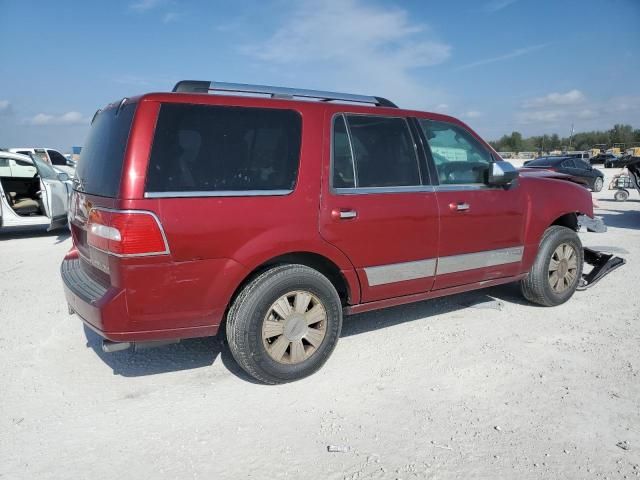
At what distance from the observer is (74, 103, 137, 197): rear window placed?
290 cm

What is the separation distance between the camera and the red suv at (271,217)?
2.85 metres

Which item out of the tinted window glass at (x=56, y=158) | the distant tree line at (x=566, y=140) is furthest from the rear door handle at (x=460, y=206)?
the distant tree line at (x=566, y=140)

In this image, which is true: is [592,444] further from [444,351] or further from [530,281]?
[530,281]

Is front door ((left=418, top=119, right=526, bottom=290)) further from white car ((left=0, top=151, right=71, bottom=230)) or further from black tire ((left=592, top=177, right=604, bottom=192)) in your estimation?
black tire ((left=592, top=177, right=604, bottom=192))

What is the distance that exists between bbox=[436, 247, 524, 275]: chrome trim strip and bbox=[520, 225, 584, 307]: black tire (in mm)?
330

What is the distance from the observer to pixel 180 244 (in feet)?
9.36

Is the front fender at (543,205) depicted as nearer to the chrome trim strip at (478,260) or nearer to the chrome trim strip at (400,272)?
the chrome trim strip at (478,260)

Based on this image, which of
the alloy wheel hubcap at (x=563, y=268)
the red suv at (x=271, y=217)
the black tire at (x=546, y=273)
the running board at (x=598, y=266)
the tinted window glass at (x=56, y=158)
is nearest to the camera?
the red suv at (x=271, y=217)

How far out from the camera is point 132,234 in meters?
2.74

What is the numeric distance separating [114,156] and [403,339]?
270 cm

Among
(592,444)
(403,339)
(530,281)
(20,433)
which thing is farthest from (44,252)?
(592,444)

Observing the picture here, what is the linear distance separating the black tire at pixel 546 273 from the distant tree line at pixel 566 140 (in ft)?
277

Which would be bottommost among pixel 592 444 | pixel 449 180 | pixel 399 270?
pixel 592 444

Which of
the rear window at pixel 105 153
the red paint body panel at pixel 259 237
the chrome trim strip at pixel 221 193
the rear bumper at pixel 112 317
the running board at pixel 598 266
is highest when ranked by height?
the rear window at pixel 105 153
